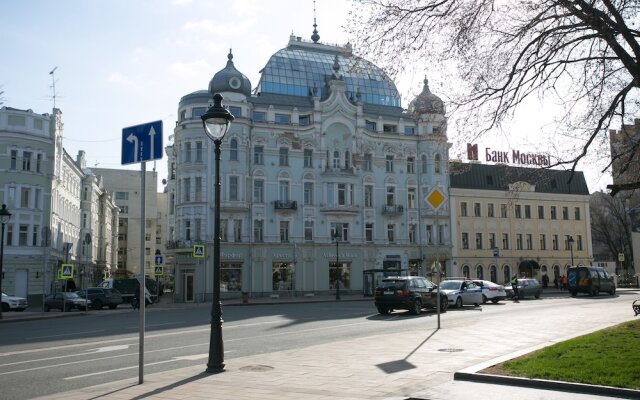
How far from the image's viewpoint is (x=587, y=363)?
9.88m

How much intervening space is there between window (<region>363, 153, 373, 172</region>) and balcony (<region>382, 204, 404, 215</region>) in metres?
4.31

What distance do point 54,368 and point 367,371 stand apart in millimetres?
6401

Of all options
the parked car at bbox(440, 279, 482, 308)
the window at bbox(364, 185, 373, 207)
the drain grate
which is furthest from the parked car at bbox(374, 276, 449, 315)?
the window at bbox(364, 185, 373, 207)

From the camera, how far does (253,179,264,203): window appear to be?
55906mm

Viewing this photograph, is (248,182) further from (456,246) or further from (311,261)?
(456,246)

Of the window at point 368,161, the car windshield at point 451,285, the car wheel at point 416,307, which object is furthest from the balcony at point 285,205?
the car wheel at point 416,307

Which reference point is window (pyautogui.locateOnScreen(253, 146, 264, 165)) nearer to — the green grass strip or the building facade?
the building facade

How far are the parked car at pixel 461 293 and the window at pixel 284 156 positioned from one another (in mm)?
28000

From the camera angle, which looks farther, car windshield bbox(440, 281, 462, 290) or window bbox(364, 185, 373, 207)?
window bbox(364, 185, 373, 207)

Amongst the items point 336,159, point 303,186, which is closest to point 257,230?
point 303,186

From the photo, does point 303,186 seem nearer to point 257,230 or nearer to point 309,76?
point 257,230

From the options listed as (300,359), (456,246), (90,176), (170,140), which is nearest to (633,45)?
(300,359)

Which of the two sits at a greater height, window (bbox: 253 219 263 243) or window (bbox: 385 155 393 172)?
window (bbox: 385 155 393 172)

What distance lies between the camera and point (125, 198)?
11644cm
